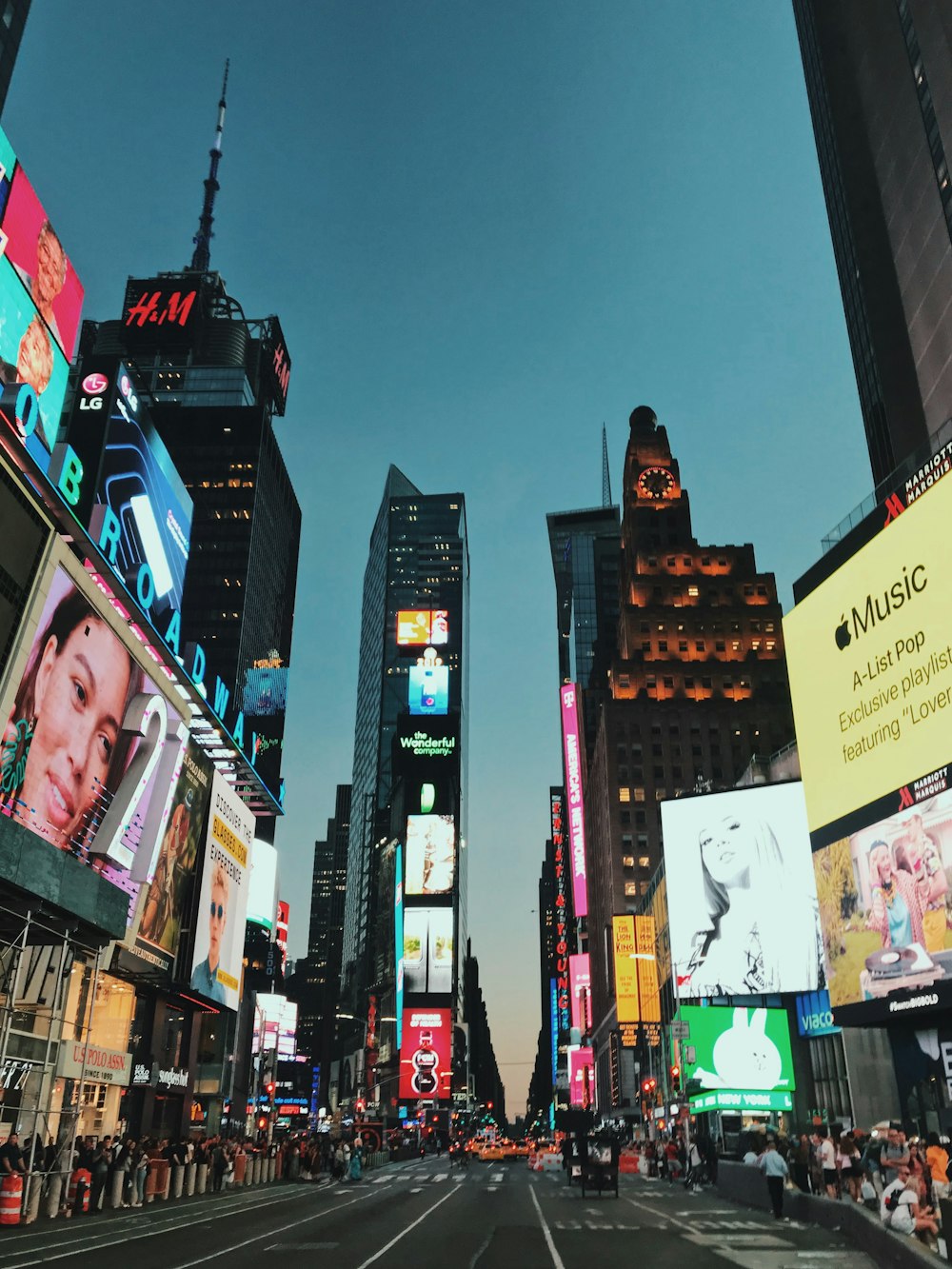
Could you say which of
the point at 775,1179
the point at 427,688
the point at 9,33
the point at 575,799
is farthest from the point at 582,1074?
the point at 9,33

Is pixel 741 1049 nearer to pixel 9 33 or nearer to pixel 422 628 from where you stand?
pixel 9 33

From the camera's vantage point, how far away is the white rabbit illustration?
146 feet

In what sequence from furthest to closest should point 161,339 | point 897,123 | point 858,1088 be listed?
point 161,339
point 897,123
point 858,1088

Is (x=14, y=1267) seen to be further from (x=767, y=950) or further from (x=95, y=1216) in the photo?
(x=767, y=950)

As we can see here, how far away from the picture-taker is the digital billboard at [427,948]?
13262cm

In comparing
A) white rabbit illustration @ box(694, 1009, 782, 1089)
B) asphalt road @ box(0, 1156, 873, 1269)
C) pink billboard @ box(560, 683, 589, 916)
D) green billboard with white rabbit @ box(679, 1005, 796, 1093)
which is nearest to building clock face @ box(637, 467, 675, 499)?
pink billboard @ box(560, 683, 589, 916)

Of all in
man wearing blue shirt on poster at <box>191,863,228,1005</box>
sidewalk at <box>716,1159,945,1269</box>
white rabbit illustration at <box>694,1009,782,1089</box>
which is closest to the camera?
sidewalk at <box>716,1159,945,1269</box>

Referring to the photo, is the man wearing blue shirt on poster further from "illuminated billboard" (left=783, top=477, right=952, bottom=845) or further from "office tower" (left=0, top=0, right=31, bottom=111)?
"office tower" (left=0, top=0, right=31, bottom=111)

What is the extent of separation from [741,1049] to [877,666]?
2804 centimetres

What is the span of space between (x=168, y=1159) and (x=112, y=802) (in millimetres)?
12348

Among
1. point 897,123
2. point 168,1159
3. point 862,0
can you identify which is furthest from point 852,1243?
point 862,0

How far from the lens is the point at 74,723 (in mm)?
32781

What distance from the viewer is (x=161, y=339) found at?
173500mm

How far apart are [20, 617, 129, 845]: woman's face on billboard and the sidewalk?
78.9 feet
